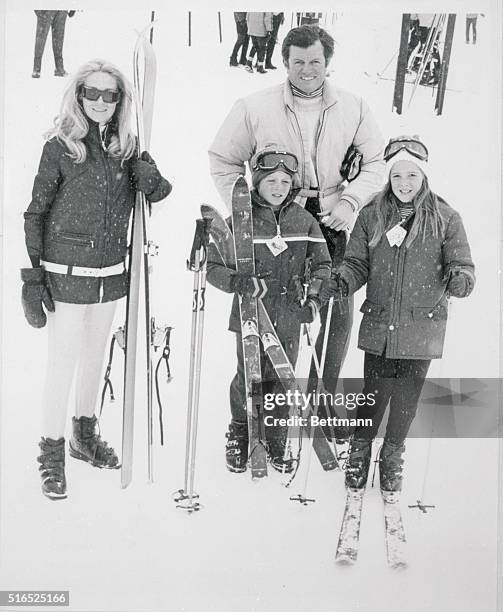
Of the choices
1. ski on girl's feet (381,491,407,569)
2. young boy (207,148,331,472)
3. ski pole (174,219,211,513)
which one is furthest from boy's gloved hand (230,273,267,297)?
ski on girl's feet (381,491,407,569)

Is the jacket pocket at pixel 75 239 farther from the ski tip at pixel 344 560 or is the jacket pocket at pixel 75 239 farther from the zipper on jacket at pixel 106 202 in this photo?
the ski tip at pixel 344 560

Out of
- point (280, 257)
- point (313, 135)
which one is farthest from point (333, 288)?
point (313, 135)

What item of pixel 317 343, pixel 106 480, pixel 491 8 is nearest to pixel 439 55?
pixel 491 8

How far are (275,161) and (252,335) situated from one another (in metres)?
0.60

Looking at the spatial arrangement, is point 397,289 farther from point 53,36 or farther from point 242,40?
point 53,36

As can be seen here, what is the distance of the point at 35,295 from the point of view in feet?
7.22

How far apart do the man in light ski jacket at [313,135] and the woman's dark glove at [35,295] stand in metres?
0.69

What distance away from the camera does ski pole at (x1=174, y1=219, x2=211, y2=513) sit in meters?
2.24

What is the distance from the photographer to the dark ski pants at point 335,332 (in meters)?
2.23

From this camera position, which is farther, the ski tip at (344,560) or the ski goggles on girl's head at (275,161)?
the ski tip at (344,560)

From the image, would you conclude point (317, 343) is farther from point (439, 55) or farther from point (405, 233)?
point (439, 55)

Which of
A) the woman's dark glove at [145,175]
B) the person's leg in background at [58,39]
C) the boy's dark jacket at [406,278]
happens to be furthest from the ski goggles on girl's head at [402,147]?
the person's leg in background at [58,39]

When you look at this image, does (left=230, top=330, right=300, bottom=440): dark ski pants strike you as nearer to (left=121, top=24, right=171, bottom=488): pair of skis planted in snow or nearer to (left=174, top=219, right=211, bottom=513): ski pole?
(left=174, top=219, right=211, bottom=513): ski pole

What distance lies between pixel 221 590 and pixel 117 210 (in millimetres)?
1395
